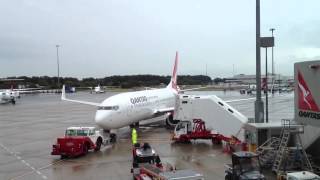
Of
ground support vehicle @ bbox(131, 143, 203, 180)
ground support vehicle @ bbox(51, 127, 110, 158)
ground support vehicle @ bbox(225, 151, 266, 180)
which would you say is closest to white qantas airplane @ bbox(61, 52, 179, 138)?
ground support vehicle @ bbox(51, 127, 110, 158)

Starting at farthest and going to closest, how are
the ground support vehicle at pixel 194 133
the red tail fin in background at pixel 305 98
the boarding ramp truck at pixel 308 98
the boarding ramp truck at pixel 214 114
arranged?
the ground support vehicle at pixel 194 133
the boarding ramp truck at pixel 214 114
the red tail fin in background at pixel 305 98
the boarding ramp truck at pixel 308 98

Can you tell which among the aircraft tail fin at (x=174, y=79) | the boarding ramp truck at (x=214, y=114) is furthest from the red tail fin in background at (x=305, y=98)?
the aircraft tail fin at (x=174, y=79)

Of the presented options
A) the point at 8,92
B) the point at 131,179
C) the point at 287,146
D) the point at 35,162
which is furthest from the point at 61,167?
the point at 8,92

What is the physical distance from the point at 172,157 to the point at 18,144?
1412 centimetres

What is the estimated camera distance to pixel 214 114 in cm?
2986

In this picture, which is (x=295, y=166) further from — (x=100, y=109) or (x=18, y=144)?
(x=18, y=144)

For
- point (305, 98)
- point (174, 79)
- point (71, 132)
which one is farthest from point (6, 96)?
point (305, 98)

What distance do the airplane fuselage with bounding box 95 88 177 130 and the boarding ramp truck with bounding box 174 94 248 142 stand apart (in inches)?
118

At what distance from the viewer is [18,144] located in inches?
1293

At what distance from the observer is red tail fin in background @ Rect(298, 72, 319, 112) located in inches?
725

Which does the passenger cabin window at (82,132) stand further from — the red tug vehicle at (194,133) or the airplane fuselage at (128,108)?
the red tug vehicle at (194,133)

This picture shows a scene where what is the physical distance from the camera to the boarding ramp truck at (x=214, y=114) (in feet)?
92.1

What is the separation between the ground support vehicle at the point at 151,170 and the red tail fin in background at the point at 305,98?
22.1 feet

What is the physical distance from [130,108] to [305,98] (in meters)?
18.6
